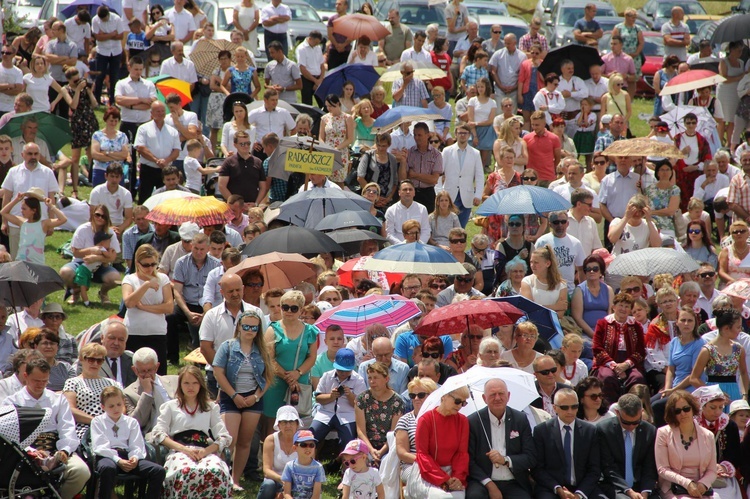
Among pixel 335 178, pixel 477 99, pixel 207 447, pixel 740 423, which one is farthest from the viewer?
pixel 477 99

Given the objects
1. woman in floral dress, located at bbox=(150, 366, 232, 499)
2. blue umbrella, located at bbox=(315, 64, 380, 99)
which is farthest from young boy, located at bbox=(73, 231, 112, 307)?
blue umbrella, located at bbox=(315, 64, 380, 99)

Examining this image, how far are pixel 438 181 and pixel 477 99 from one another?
2.53 m

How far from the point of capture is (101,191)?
16.2m

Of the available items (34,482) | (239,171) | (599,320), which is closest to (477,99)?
(239,171)

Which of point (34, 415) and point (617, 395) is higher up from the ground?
point (34, 415)

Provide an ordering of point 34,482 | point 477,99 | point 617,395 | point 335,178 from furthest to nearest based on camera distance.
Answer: point 477,99
point 335,178
point 617,395
point 34,482

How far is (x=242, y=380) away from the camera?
10.9 metres

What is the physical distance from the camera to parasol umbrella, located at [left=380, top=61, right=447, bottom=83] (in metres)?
20.3

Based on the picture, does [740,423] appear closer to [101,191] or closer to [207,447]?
[207,447]

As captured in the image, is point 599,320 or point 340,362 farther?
point 599,320

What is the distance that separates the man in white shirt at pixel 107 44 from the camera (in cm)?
2178

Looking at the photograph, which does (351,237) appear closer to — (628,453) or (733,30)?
(628,453)

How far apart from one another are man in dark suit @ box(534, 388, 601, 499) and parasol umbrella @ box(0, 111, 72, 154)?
9651mm

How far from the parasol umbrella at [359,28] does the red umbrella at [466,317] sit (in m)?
11.6
